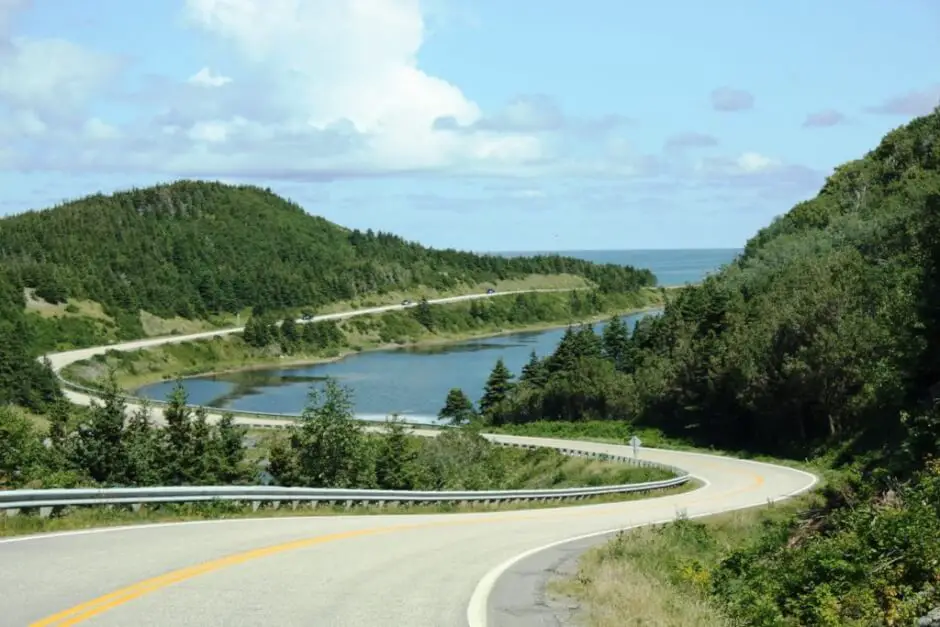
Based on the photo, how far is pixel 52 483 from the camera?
25.8 m

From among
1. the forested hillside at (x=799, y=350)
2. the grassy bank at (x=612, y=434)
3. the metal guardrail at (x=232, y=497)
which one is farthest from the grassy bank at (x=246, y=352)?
the metal guardrail at (x=232, y=497)

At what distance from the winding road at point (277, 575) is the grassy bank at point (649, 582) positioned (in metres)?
0.68

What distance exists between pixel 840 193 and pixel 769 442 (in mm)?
73268

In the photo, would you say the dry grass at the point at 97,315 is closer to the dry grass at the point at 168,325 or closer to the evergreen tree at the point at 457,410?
the dry grass at the point at 168,325

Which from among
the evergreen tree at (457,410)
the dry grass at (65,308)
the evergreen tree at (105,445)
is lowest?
the evergreen tree at (457,410)

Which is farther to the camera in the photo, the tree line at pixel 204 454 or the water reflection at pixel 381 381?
the water reflection at pixel 381 381

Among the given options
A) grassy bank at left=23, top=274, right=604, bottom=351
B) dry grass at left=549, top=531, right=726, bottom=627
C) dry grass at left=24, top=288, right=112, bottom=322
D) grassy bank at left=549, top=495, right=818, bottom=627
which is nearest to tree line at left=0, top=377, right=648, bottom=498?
grassy bank at left=549, top=495, right=818, bottom=627

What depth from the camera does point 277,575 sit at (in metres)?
11.5

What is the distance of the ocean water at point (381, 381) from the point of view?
10800cm

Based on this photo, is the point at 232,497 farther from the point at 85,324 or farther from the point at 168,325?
the point at 168,325

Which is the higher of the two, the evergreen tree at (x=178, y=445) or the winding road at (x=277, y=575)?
the winding road at (x=277, y=575)

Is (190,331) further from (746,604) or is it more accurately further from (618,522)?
(746,604)

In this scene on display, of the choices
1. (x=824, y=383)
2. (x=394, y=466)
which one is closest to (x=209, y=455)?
(x=394, y=466)

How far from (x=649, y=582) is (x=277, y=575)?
4442 mm
